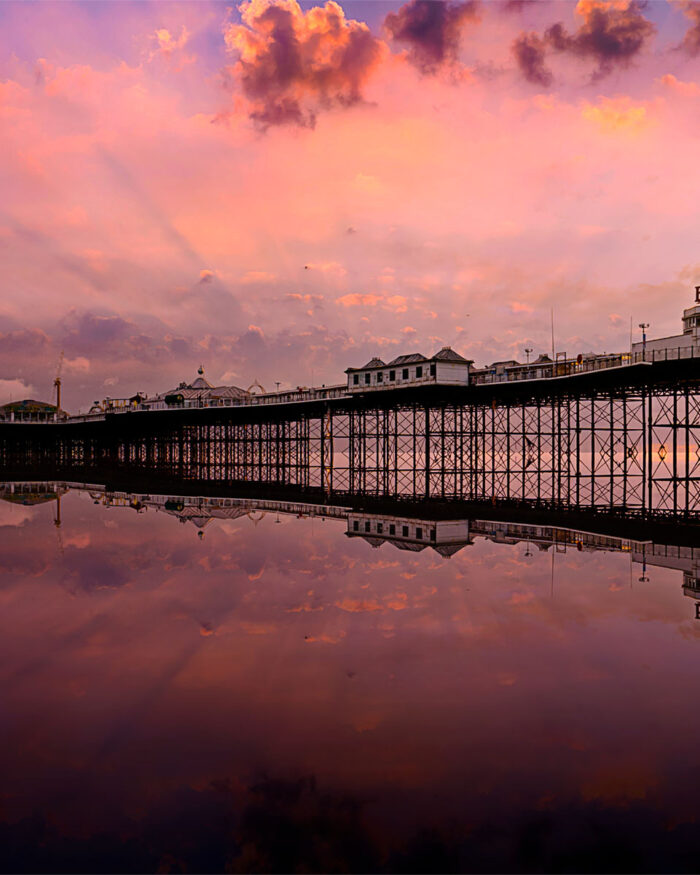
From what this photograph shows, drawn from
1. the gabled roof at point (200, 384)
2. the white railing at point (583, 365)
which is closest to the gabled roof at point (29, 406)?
the gabled roof at point (200, 384)

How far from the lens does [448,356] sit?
143ft

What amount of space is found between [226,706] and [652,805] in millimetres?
4883

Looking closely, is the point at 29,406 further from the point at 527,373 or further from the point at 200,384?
the point at 527,373

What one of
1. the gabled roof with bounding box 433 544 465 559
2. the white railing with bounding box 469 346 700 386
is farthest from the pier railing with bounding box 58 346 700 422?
the gabled roof with bounding box 433 544 465 559

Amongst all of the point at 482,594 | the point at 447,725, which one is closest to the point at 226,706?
the point at 447,725

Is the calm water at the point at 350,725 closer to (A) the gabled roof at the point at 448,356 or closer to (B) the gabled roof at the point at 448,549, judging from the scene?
(B) the gabled roof at the point at 448,549

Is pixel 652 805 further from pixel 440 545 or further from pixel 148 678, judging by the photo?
pixel 440 545

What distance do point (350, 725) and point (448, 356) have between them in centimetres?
3824

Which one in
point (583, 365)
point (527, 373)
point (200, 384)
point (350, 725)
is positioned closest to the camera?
point (350, 725)

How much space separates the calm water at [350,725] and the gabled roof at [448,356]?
30366mm

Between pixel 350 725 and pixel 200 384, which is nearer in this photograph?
pixel 350 725

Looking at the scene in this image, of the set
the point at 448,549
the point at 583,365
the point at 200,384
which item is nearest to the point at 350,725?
the point at 448,549

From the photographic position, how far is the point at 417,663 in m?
9.04

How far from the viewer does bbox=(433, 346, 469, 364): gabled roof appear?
4325cm
